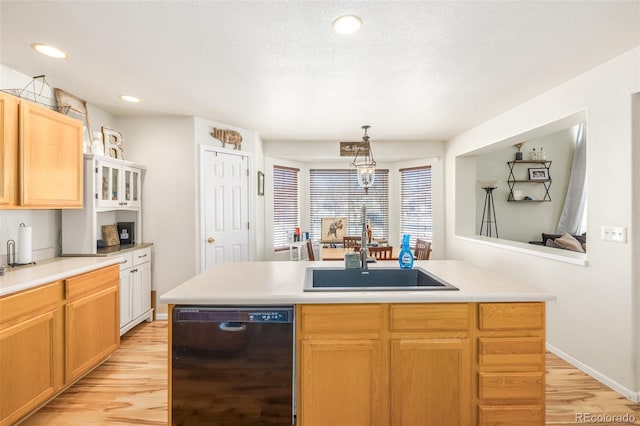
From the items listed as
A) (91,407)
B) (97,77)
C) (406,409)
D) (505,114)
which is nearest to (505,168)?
(505,114)

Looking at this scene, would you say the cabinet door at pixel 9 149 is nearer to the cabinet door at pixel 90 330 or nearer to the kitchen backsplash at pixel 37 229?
the kitchen backsplash at pixel 37 229

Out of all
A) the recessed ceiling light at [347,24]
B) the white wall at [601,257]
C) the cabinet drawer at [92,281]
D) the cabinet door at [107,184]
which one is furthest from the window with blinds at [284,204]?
the white wall at [601,257]

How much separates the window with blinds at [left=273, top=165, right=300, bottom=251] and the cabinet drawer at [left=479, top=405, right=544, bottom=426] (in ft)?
Answer: 12.9

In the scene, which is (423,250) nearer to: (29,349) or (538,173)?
(538,173)

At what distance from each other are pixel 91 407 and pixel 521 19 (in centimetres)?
368

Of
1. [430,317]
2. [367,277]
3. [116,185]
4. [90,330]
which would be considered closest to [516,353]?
[430,317]

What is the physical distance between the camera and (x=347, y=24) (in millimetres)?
1792

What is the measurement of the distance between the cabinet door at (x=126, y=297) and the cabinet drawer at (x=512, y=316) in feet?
10.4

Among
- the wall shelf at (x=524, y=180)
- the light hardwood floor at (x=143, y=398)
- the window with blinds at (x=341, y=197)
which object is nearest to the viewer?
the light hardwood floor at (x=143, y=398)

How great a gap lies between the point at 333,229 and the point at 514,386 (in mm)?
3985

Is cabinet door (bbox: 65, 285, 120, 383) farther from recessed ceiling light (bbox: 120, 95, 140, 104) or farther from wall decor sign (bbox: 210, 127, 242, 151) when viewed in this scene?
wall decor sign (bbox: 210, 127, 242, 151)

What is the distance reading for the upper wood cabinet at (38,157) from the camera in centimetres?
200

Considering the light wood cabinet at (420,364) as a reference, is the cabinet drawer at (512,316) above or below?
above

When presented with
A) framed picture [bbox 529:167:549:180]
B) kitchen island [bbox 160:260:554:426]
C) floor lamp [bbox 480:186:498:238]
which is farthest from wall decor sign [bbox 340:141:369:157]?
kitchen island [bbox 160:260:554:426]
